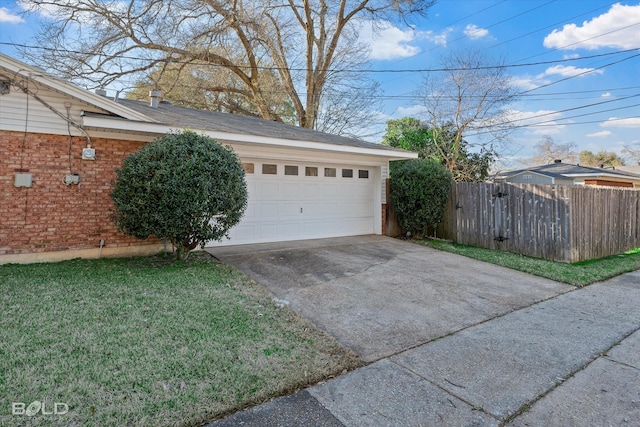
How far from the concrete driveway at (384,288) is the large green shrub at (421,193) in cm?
153

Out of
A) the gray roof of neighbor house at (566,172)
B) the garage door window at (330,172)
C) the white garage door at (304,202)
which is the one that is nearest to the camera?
the white garage door at (304,202)

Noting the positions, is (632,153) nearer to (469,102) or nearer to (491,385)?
(469,102)

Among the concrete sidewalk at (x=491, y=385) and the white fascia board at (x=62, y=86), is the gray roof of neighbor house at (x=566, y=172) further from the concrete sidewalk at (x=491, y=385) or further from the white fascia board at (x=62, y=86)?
the white fascia board at (x=62, y=86)

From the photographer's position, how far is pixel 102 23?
1351 centimetres

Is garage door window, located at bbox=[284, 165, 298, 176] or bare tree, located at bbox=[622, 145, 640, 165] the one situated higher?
bare tree, located at bbox=[622, 145, 640, 165]

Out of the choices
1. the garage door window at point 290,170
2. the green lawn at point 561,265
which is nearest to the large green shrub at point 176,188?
the garage door window at point 290,170

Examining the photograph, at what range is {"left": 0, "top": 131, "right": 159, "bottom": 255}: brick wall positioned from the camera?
222 inches

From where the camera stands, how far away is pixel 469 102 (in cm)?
1656

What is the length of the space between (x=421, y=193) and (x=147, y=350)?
25.6 feet

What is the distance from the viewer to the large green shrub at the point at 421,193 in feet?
30.5

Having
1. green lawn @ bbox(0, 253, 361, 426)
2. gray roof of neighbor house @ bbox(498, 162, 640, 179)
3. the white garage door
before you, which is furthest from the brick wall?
gray roof of neighbor house @ bbox(498, 162, 640, 179)

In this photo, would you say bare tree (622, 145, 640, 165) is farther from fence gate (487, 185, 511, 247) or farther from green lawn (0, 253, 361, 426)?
green lawn (0, 253, 361, 426)

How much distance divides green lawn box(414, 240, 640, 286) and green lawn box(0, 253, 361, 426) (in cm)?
504

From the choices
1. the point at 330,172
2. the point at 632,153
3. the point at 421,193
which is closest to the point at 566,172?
the point at 421,193
